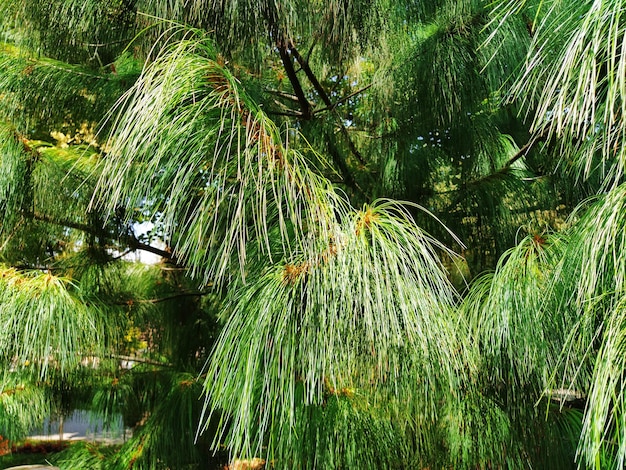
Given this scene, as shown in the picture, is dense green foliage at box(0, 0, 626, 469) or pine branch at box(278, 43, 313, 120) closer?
dense green foliage at box(0, 0, 626, 469)

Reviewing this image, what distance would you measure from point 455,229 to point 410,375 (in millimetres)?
480

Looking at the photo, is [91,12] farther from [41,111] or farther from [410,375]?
[410,375]

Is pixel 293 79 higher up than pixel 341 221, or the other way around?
pixel 293 79

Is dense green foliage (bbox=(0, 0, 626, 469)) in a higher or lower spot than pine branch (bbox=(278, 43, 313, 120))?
lower

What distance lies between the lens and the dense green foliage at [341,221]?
0.54m

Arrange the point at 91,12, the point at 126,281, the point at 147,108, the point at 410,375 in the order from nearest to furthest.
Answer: the point at 147,108 < the point at 410,375 < the point at 91,12 < the point at 126,281

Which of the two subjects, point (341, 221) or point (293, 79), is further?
point (293, 79)

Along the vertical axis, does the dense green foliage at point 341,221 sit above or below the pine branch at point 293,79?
below

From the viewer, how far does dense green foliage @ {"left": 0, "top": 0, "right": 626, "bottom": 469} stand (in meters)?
0.54

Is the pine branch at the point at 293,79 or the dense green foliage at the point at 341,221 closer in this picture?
the dense green foliage at the point at 341,221

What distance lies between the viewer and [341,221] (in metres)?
0.60

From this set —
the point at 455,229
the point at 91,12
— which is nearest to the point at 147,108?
the point at 91,12

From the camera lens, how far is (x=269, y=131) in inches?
23.0

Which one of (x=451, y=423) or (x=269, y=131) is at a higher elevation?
(x=269, y=131)
